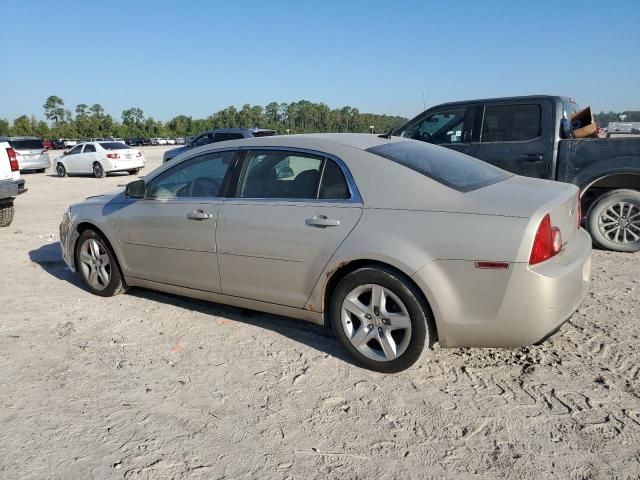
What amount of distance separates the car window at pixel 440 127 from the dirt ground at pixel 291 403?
10.5 ft

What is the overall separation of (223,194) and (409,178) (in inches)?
59.3

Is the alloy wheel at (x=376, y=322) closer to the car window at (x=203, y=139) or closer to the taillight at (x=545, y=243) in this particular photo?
the taillight at (x=545, y=243)

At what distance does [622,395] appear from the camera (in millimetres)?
2926

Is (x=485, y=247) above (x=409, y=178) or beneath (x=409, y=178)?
beneath

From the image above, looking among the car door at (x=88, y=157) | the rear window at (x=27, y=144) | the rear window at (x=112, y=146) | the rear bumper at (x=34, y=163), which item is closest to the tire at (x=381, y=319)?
the rear window at (x=112, y=146)

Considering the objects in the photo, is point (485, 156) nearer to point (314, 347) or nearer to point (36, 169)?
point (314, 347)

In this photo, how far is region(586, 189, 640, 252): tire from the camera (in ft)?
19.7

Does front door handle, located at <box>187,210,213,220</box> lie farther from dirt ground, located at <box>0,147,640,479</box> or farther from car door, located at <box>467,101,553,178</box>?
car door, located at <box>467,101,553,178</box>

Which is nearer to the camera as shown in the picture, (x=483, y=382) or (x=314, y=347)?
(x=483, y=382)

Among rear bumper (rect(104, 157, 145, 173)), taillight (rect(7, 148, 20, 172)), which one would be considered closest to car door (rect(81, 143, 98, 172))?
rear bumper (rect(104, 157, 145, 173))

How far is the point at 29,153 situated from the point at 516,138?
22.3 meters

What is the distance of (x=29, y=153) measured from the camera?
22.7 meters

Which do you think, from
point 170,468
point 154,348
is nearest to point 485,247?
point 170,468

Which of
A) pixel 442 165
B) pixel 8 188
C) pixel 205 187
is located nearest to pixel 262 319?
pixel 205 187
